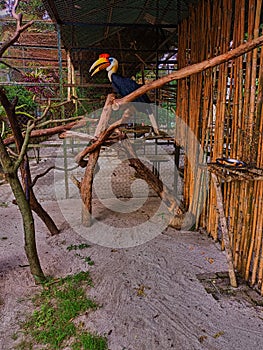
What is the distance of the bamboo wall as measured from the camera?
89.0 inches

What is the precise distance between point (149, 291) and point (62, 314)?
2.24 ft

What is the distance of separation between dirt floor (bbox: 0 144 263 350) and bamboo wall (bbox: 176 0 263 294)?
0.30m

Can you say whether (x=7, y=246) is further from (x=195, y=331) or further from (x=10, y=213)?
(x=195, y=331)

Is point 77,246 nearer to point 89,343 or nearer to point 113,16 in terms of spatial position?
point 89,343

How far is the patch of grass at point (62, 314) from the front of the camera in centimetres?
180

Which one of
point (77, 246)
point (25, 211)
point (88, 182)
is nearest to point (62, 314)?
point (25, 211)

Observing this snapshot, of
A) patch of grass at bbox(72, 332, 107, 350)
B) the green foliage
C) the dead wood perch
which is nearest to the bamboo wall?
the dead wood perch

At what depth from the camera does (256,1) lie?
2.24 m

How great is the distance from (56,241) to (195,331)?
5.78 feet

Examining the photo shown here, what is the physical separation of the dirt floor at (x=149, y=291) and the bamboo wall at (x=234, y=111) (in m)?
0.30

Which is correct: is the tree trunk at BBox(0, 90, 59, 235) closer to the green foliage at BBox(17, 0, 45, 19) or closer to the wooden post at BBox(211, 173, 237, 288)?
the wooden post at BBox(211, 173, 237, 288)

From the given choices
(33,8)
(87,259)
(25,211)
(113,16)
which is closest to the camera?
(25,211)

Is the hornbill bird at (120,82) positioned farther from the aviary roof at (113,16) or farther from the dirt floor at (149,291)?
the dirt floor at (149,291)

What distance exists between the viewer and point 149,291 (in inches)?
89.9
